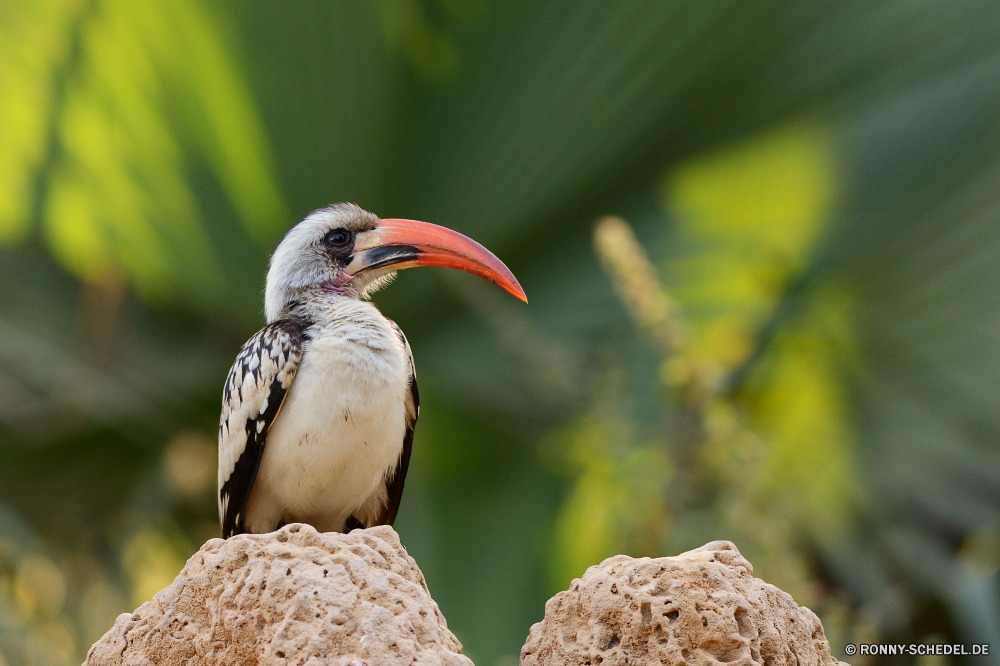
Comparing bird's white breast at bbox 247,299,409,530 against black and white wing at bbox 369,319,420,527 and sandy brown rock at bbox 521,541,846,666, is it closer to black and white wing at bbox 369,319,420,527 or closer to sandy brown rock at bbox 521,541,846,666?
black and white wing at bbox 369,319,420,527

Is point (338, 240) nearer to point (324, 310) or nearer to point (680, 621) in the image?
point (324, 310)

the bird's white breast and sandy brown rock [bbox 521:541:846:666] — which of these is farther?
the bird's white breast

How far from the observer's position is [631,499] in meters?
4.18

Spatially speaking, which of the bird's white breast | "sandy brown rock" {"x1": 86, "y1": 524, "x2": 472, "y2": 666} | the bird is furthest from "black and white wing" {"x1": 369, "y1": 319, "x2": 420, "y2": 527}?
"sandy brown rock" {"x1": 86, "y1": 524, "x2": 472, "y2": 666}

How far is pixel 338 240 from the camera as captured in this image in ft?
11.6

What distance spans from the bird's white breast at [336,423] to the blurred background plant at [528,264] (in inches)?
55.0

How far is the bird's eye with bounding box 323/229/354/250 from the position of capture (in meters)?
3.52

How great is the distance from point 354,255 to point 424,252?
287 millimetres

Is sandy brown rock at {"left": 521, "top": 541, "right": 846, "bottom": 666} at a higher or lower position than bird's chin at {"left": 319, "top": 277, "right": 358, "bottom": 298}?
lower

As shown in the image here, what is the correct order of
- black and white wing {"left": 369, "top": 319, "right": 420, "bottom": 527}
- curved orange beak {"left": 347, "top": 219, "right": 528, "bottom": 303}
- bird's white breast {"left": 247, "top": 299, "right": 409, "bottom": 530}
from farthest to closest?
1. curved orange beak {"left": 347, "top": 219, "right": 528, "bottom": 303}
2. black and white wing {"left": 369, "top": 319, "right": 420, "bottom": 527}
3. bird's white breast {"left": 247, "top": 299, "right": 409, "bottom": 530}

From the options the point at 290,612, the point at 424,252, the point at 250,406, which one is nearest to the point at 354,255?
the point at 424,252

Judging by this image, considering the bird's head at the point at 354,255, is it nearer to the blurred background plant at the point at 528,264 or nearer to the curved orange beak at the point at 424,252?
the curved orange beak at the point at 424,252

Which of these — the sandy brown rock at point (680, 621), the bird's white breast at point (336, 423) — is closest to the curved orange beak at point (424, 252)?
the bird's white breast at point (336, 423)

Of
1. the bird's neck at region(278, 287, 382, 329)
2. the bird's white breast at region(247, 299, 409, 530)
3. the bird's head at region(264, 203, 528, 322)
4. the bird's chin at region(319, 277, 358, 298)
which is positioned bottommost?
the bird's white breast at region(247, 299, 409, 530)
